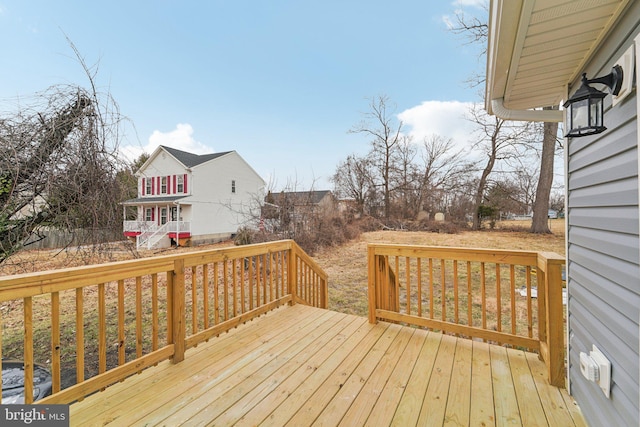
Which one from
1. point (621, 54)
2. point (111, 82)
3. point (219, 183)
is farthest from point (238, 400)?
point (219, 183)

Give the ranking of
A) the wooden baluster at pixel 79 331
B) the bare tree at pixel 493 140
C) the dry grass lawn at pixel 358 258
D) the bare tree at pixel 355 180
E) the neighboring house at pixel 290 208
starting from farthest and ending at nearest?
the bare tree at pixel 355 180 → the bare tree at pixel 493 140 → the neighboring house at pixel 290 208 → the dry grass lawn at pixel 358 258 → the wooden baluster at pixel 79 331

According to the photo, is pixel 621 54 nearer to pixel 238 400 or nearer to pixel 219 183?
pixel 238 400

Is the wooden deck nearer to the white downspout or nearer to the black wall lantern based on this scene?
the black wall lantern

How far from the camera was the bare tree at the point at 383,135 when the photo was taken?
16469 mm

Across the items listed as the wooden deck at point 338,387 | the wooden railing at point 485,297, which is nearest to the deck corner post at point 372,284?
the wooden railing at point 485,297

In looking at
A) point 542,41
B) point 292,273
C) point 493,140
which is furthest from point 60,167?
point 493,140

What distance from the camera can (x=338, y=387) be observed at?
1884mm

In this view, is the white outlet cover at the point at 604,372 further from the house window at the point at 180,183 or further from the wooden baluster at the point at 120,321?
the house window at the point at 180,183

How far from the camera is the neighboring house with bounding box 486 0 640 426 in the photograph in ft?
3.64

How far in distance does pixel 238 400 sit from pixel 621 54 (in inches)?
109

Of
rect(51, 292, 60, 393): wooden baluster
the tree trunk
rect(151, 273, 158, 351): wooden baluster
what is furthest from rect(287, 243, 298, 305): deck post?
the tree trunk

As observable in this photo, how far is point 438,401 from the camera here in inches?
68.1

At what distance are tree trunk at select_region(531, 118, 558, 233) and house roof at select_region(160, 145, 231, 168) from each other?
1523 cm

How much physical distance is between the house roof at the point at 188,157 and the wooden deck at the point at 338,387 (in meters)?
13.8
